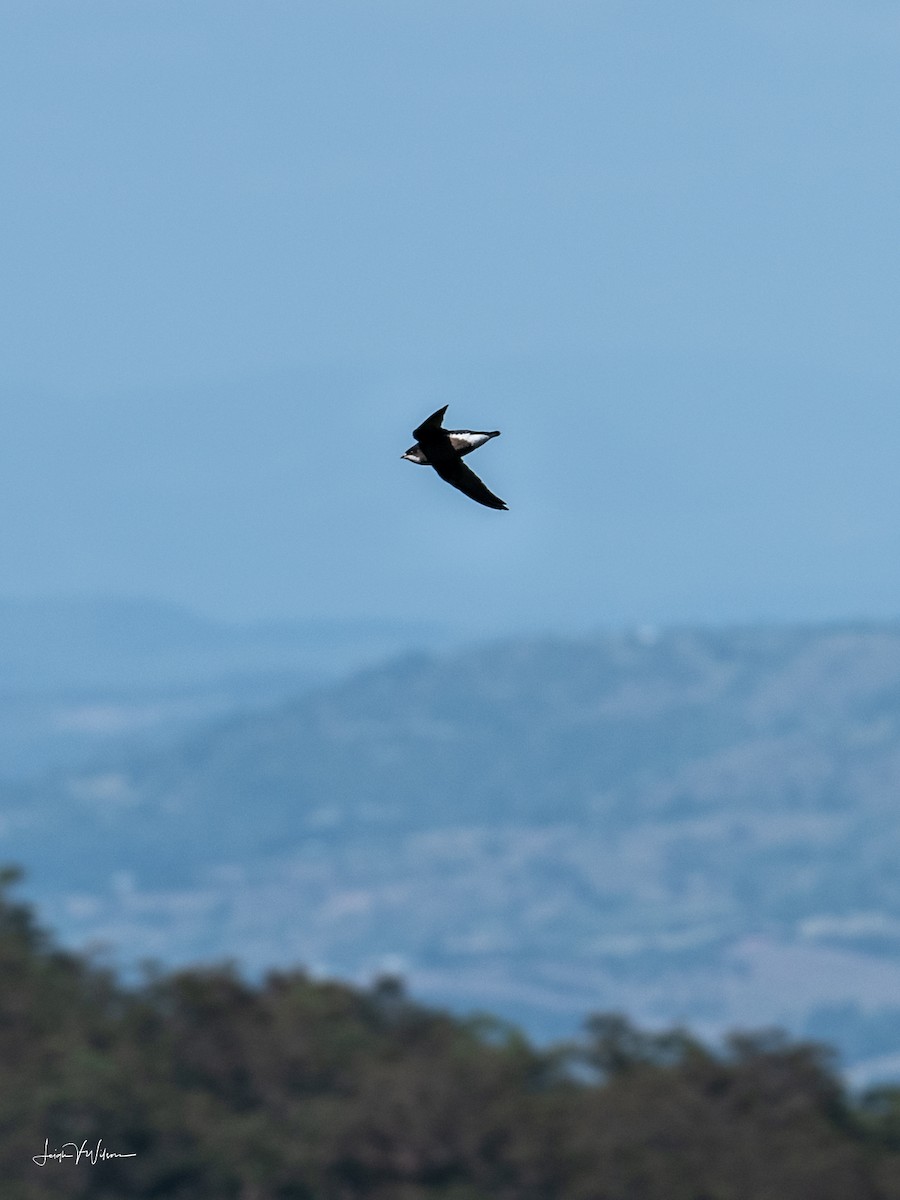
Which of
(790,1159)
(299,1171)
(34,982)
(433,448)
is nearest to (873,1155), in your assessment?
(790,1159)

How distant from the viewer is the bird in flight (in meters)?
11.9

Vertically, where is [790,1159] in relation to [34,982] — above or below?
below

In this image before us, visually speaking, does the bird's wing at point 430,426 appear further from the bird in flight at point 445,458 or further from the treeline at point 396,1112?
the treeline at point 396,1112

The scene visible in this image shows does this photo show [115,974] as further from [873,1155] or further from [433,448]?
[433,448]

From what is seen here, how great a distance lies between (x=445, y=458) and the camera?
1187 cm

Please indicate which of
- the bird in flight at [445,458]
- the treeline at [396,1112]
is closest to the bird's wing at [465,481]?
the bird in flight at [445,458]

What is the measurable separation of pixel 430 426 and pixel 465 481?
0.94ft

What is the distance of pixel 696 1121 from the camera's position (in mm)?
54969

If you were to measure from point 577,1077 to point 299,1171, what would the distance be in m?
7.88

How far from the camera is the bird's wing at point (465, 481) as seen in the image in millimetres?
11883

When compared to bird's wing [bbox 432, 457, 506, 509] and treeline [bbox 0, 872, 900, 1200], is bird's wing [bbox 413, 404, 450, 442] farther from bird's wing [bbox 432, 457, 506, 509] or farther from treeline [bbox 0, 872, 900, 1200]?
treeline [bbox 0, 872, 900, 1200]

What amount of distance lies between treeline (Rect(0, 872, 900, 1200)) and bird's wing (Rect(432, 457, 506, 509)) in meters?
39.9

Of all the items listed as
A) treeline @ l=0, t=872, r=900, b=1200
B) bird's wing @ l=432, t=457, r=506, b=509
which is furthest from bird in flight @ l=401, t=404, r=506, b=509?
treeline @ l=0, t=872, r=900, b=1200

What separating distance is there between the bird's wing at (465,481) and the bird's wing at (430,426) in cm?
13
